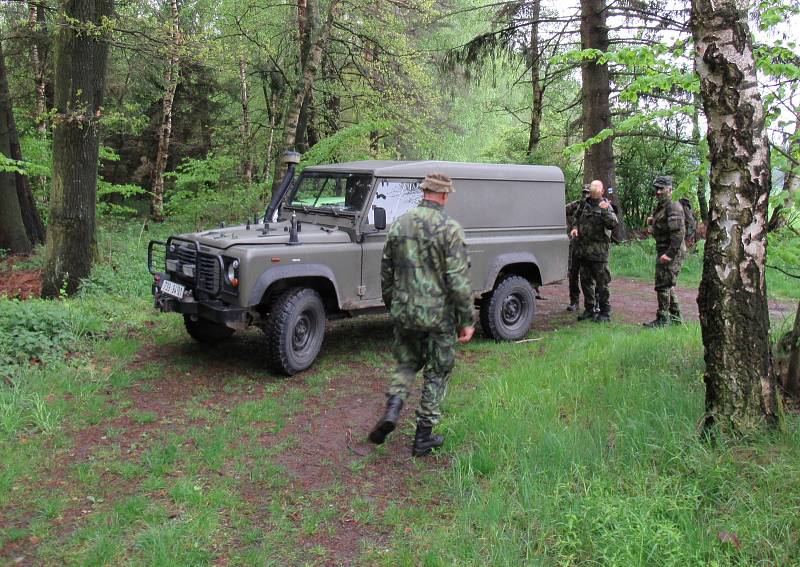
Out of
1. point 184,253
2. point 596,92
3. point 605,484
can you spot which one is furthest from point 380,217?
point 596,92

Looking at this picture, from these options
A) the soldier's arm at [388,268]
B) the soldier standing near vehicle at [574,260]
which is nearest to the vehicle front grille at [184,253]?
the soldier's arm at [388,268]

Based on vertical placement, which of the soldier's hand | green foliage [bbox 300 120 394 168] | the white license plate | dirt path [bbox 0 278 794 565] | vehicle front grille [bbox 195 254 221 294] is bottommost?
dirt path [bbox 0 278 794 565]

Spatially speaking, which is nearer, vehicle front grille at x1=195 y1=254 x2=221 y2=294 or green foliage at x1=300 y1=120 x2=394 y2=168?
vehicle front grille at x1=195 y1=254 x2=221 y2=294

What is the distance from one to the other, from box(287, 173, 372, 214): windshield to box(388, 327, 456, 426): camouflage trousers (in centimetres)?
245

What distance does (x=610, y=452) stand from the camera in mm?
3861

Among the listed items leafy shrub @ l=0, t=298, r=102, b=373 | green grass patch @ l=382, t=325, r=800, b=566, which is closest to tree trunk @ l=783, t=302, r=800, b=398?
green grass patch @ l=382, t=325, r=800, b=566

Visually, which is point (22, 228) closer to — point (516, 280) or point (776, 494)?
point (516, 280)

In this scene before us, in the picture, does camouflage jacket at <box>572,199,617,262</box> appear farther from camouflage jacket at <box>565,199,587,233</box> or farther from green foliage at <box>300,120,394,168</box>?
green foliage at <box>300,120,394,168</box>

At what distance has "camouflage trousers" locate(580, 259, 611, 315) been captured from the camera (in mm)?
8328

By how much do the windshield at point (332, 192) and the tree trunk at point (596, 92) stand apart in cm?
810

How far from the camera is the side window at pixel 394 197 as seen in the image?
660cm

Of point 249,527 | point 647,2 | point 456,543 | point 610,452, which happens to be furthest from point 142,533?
point 647,2

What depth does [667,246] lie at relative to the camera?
7.79 meters

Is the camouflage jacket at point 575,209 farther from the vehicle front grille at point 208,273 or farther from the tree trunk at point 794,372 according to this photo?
the vehicle front grille at point 208,273
